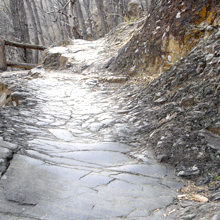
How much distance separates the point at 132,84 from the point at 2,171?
12.2 feet

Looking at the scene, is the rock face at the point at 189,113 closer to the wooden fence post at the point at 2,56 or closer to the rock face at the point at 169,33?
the rock face at the point at 169,33

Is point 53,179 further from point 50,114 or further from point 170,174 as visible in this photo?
→ point 50,114

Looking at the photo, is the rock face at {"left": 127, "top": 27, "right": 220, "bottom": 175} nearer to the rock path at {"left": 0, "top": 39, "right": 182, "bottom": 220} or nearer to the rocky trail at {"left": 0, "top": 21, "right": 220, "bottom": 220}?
the rocky trail at {"left": 0, "top": 21, "right": 220, "bottom": 220}

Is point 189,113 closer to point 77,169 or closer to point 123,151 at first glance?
point 123,151

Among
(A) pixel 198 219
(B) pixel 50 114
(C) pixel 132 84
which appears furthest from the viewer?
(C) pixel 132 84

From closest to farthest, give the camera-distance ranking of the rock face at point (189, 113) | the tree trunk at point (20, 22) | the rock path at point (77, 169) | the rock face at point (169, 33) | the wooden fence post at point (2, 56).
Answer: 1. the rock path at point (77, 169)
2. the rock face at point (189, 113)
3. the rock face at point (169, 33)
4. the wooden fence post at point (2, 56)
5. the tree trunk at point (20, 22)

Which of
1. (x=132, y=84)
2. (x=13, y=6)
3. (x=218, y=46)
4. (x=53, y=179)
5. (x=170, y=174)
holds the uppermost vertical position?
(x=13, y=6)

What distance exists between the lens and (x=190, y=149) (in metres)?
2.28

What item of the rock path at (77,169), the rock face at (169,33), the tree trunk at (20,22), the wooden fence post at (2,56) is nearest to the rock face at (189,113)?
the rock path at (77,169)

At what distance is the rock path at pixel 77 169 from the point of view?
1.63 metres

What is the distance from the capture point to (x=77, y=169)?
2266 mm

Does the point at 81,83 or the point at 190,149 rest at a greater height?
the point at 81,83

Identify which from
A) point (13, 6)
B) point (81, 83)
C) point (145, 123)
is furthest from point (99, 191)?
point (13, 6)

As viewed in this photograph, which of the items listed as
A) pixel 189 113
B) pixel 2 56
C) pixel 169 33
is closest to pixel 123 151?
pixel 189 113
